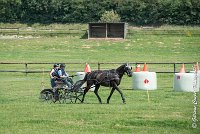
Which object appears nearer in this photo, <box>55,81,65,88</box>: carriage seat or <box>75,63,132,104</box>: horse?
<box>75,63,132,104</box>: horse

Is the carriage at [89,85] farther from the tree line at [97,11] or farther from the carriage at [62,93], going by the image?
the tree line at [97,11]

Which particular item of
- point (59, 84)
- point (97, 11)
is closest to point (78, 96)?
point (59, 84)

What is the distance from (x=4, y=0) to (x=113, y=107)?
77753mm

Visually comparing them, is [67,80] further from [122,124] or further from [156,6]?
[156,6]

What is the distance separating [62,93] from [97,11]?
233 feet

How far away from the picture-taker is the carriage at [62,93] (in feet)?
80.5

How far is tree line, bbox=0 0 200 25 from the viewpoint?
89438 millimetres

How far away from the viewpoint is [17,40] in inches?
2854

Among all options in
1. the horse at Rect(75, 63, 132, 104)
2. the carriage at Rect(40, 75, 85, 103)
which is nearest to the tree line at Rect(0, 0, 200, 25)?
the carriage at Rect(40, 75, 85, 103)

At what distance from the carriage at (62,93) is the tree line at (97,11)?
209 ft

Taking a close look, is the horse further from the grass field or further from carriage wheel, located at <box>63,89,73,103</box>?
carriage wheel, located at <box>63,89,73,103</box>

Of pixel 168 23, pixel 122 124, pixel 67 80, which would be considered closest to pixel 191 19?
pixel 168 23

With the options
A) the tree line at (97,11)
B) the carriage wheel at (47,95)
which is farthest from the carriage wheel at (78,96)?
the tree line at (97,11)

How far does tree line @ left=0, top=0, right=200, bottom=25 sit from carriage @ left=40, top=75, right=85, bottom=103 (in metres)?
63.7
